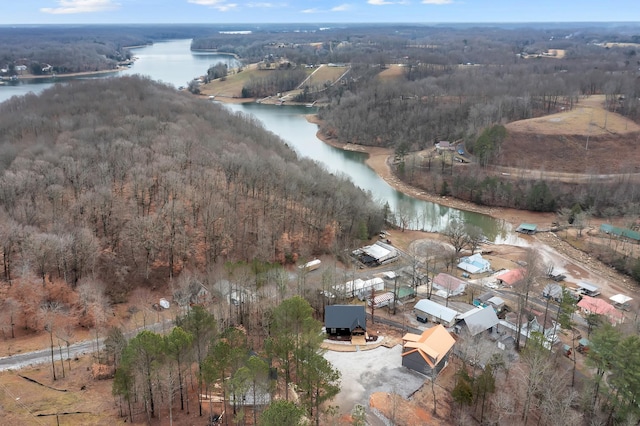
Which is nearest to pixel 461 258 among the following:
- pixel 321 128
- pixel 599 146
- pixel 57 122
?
pixel 599 146

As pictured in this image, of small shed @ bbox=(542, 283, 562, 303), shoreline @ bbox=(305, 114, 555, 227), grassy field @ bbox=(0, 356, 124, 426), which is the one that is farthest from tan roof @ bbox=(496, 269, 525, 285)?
grassy field @ bbox=(0, 356, 124, 426)

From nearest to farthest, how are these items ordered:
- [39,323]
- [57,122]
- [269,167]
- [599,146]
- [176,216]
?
[39,323]
[176,216]
[269,167]
[57,122]
[599,146]

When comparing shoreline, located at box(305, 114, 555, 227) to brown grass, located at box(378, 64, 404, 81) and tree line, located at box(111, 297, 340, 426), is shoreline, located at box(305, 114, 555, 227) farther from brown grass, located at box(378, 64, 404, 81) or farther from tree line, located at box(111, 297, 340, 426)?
brown grass, located at box(378, 64, 404, 81)

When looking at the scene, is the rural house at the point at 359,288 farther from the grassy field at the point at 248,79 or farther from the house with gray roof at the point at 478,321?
the grassy field at the point at 248,79

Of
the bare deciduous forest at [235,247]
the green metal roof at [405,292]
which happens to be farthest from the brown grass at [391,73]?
the green metal roof at [405,292]

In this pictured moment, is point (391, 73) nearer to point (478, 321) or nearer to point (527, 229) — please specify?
point (527, 229)

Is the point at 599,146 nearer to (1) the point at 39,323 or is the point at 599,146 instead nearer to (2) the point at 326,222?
(2) the point at 326,222

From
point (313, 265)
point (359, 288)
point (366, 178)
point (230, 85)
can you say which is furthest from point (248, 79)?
point (359, 288)
